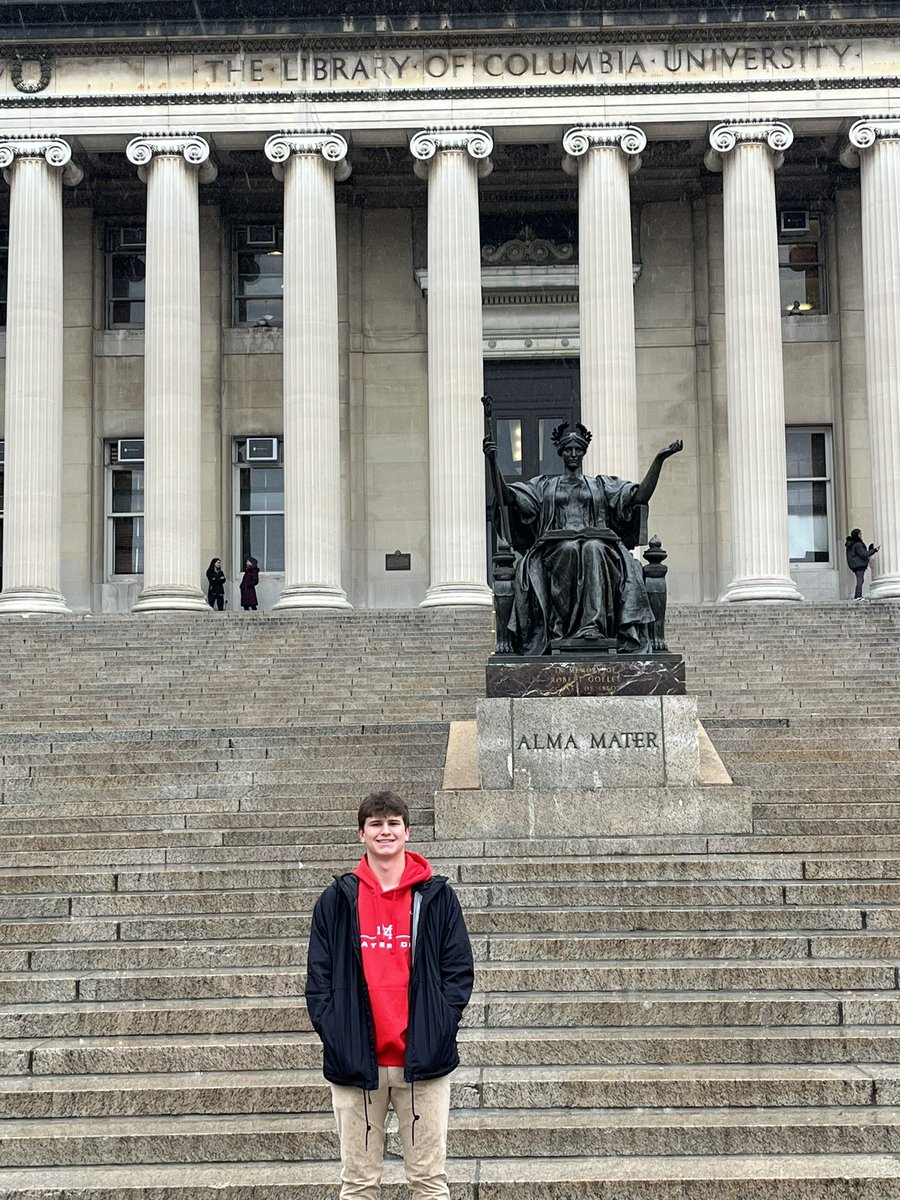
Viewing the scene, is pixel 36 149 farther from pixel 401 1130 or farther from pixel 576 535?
pixel 401 1130

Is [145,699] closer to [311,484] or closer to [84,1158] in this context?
[311,484]

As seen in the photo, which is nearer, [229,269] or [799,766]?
[799,766]

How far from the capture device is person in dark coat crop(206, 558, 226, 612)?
3080 cm

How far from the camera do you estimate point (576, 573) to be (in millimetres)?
13828

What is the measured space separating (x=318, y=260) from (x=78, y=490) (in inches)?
296

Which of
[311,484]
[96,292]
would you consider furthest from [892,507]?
[96,292]

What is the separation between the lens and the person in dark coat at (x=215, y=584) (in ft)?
101

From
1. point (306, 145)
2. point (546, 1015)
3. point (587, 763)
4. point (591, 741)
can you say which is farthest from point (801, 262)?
point (546, 1015)

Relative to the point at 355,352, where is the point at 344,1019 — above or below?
below

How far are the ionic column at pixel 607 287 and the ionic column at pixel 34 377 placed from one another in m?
9.60

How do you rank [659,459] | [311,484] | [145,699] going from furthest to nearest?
[311,484] < [145,699] < [659,459]

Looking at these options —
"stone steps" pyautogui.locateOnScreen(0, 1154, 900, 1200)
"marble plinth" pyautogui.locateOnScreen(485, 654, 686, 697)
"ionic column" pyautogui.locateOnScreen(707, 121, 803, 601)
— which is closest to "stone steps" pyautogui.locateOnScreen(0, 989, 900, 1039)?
"stone steps" pyautogui.locateOnScreen(0, 1154, 900, 1200)

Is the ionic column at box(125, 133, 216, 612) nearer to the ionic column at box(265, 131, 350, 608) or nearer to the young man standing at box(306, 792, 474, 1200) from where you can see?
the ionic column at box(265, 131, 350, 608)

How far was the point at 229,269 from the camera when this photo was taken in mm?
33406
